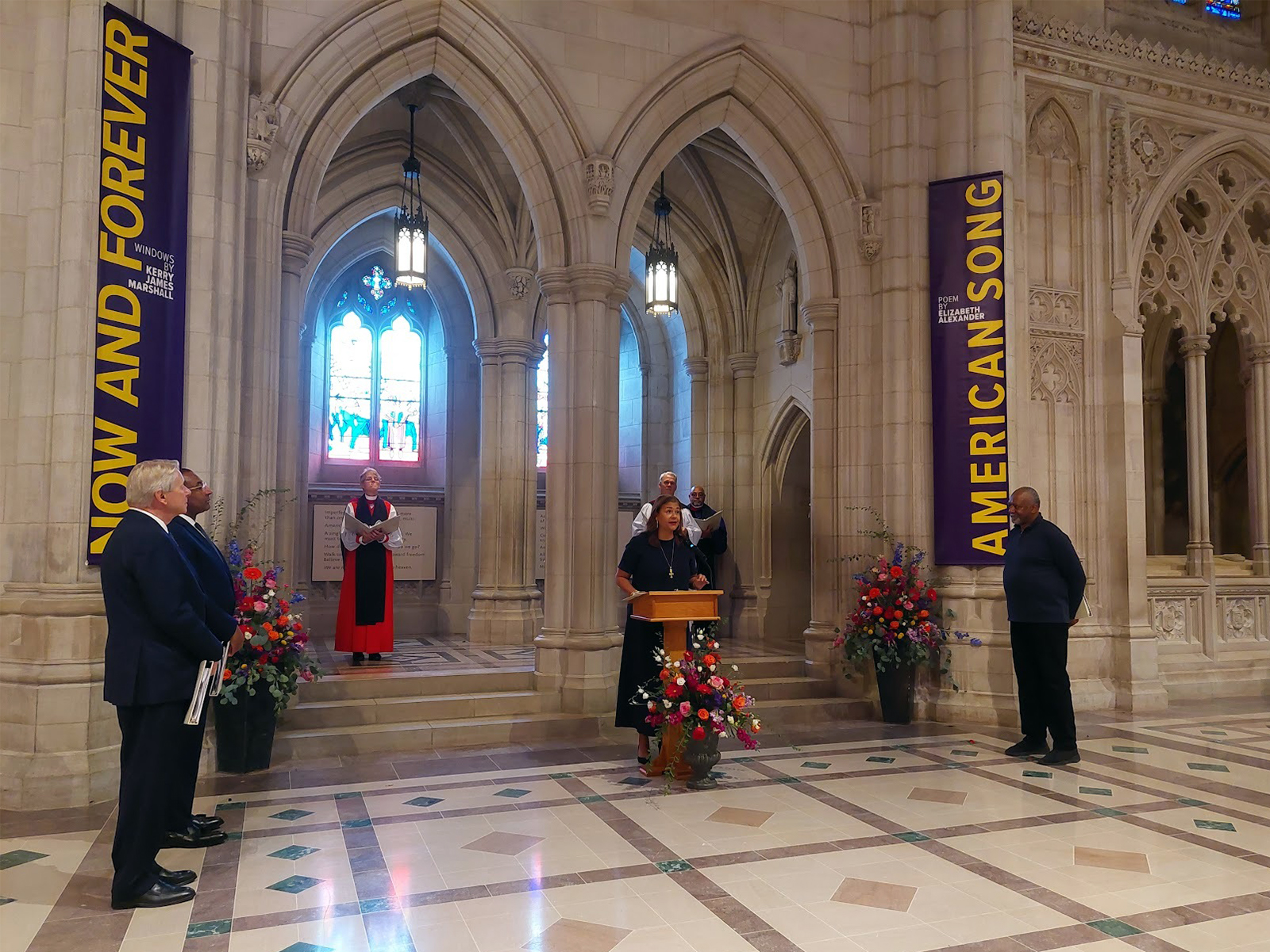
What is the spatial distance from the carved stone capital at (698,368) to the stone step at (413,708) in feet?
18.2

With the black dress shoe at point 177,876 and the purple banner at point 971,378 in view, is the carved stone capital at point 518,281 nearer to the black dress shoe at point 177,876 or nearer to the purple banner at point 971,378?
the purple banner at point 971,378

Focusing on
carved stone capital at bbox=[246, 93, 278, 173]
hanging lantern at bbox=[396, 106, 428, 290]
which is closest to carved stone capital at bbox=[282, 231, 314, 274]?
carved stone capital at bbox=[246, 93, 278, 173]

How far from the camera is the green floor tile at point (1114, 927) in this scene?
3373mm

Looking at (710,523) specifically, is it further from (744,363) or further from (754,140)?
(754,140)

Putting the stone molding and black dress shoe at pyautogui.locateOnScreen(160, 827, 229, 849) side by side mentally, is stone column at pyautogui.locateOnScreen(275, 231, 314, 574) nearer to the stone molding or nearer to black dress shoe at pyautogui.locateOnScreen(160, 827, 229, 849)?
black dress shoe at pyautogui.locateOnScreen(160, 827, 229, 849)

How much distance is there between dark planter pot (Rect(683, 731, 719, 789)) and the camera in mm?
5344

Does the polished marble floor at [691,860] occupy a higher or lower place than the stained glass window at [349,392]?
lower

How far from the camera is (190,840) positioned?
4.21m

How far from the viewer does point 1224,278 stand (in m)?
9.34

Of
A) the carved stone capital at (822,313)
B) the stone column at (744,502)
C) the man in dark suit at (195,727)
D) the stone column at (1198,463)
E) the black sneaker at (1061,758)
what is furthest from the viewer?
the stone column at (744,502)

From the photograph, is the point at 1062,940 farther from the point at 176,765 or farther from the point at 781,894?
the point at 176,765

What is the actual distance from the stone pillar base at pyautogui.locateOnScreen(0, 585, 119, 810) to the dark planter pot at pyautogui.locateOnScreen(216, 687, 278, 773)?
599 millimetres

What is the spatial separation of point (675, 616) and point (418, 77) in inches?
179

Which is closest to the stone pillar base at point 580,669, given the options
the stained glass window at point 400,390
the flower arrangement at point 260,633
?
the flower arrangement at point 260,633
